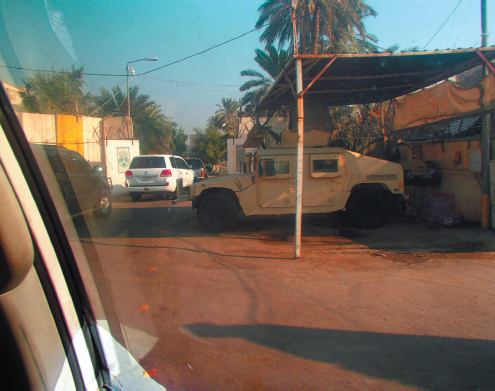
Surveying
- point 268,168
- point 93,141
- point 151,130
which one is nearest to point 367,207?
point 268,168

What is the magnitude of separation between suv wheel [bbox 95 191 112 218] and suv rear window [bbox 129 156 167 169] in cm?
406

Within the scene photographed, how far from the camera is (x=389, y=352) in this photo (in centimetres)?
311

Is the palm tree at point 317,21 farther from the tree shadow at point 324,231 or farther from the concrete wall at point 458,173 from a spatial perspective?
the tree shadow at point 324,231

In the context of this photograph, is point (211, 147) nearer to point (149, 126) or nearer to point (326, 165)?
point (149, 126)

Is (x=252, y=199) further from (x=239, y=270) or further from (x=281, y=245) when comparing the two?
(x=239, y=270)

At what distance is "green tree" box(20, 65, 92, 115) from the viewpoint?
7.25 feet

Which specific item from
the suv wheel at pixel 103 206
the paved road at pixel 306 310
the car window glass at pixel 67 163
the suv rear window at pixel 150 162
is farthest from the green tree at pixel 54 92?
the suv rear window at pixel 150 162

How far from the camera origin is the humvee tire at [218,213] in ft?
26.0

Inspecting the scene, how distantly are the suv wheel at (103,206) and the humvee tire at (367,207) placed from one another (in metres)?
5.67

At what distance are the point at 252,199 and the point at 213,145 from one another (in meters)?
31.4

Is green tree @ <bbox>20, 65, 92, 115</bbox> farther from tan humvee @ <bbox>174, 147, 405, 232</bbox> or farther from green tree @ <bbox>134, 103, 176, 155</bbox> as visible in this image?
green tree @ <bbox>134, 103, 176, 155</bbox>

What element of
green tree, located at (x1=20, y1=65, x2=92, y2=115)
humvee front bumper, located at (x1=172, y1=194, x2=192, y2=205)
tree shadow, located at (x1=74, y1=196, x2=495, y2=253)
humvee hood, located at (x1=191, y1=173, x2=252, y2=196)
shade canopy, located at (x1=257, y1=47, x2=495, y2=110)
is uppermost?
shade canopy, located at (x1=257, y1=47, x2=495, y2=110)

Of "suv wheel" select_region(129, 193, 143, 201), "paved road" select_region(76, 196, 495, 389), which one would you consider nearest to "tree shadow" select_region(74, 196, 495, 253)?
"paved road" select_region(76, 196, 495, 389)

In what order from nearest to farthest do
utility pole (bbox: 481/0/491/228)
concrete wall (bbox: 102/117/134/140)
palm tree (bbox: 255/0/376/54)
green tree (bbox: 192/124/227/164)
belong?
utility pole (bbox: 481/0/491/228) → palm tree (bbox: 255/0/376/54) → concrete wall (bbox: 102/117/134/140) → green tree (bbox: 192/124/227/164)
